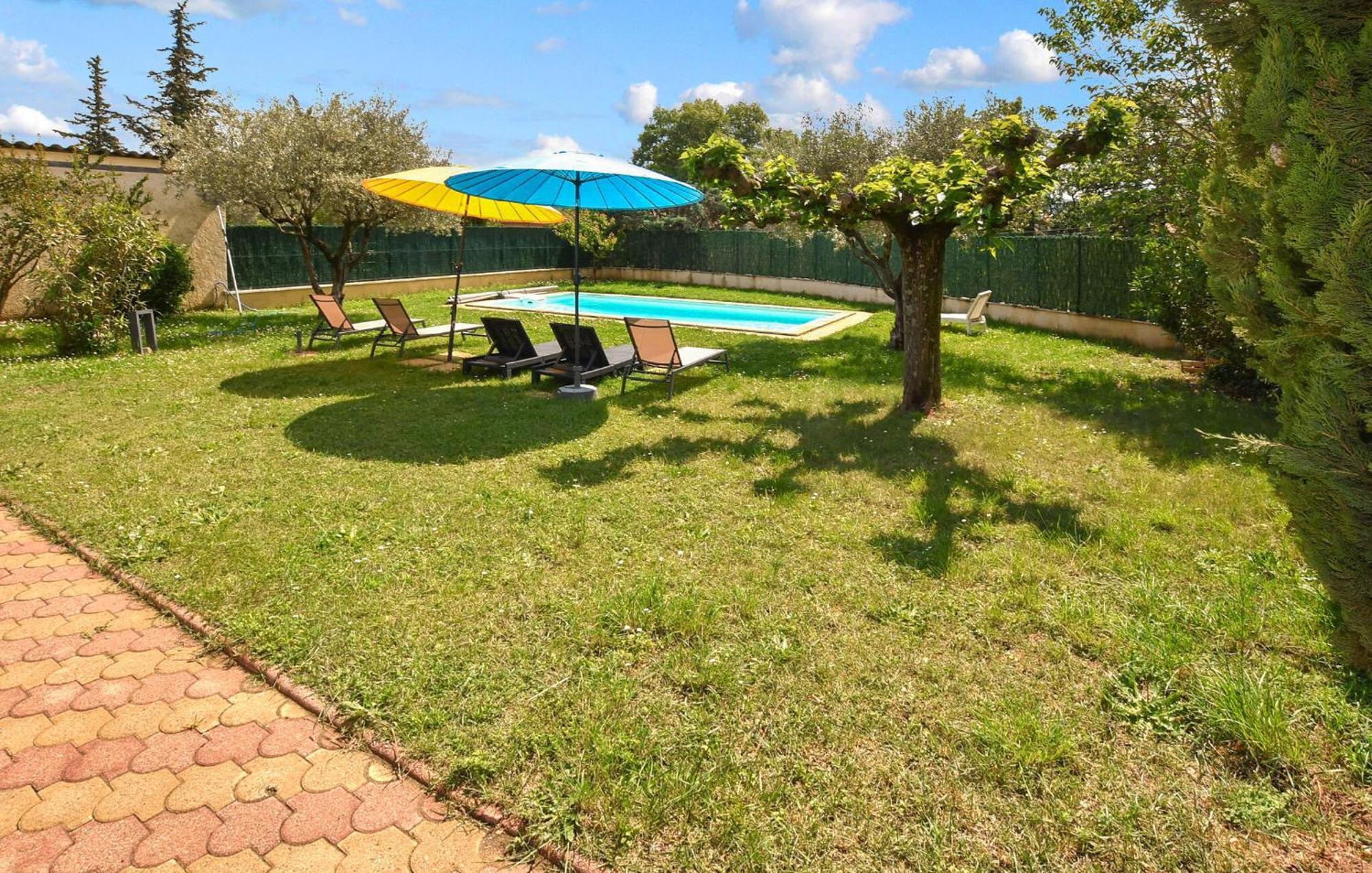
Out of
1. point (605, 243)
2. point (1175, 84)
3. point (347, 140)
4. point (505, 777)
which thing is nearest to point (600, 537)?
point (505, 777)

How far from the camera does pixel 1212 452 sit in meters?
6.52

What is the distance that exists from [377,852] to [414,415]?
19.9 feet

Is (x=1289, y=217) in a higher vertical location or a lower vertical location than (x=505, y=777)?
higher

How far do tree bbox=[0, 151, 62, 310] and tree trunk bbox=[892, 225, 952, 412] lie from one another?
38.7 ft

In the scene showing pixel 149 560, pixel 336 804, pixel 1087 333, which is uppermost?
pixel 1087 333

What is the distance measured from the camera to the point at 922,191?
23.7 feet

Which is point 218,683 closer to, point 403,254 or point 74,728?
point 74,728

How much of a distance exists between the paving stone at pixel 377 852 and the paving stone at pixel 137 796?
766 mm

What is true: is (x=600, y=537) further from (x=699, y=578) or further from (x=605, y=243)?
(x=605, y=243)

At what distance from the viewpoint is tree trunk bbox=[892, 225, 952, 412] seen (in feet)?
25.5

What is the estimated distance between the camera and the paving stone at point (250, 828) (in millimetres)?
2459

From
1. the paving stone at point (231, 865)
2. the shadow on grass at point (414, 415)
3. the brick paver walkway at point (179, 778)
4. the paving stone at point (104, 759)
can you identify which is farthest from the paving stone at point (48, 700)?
the shadow on grass at point (414, 415)

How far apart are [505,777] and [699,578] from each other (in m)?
1.76

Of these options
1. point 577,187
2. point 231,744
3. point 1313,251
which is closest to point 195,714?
point 231,744
